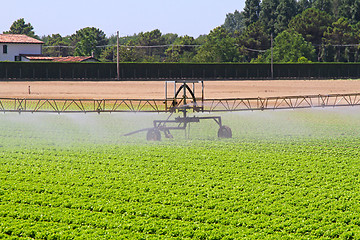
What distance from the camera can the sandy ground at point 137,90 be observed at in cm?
6756

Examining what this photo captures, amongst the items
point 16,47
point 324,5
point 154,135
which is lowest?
point 154,135

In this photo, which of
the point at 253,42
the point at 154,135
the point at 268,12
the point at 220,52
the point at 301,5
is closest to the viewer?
the point at 154,135

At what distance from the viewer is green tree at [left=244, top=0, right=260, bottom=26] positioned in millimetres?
169125

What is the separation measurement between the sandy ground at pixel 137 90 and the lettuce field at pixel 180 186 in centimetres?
3236

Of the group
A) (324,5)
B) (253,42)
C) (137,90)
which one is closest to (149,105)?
(137,90)

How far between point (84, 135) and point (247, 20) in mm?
140403

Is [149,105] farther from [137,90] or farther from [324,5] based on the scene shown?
[324,5]

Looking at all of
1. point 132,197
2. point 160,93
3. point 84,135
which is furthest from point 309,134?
point 160,93

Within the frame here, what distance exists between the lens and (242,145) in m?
29.5

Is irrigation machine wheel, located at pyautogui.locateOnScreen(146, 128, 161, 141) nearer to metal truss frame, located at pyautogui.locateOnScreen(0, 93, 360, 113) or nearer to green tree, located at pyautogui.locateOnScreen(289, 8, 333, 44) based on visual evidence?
metal truss frame, located at pyautogui.locateOnScreen(0, 93, 360, 113)

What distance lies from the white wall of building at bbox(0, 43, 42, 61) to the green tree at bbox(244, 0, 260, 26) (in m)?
70.6

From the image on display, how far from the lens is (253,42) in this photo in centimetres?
14800

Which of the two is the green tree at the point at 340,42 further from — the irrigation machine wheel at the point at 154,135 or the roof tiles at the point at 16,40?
the irrigation machine wheel at the point at 154,135

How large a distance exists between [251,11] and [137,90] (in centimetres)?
10362
